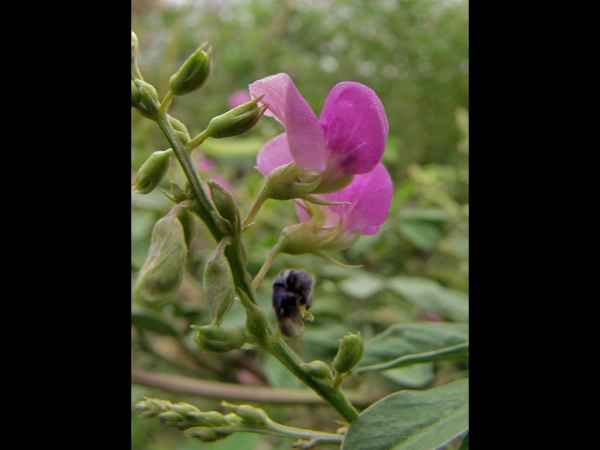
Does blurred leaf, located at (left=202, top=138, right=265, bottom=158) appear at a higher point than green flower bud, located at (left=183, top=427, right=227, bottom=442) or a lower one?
higher

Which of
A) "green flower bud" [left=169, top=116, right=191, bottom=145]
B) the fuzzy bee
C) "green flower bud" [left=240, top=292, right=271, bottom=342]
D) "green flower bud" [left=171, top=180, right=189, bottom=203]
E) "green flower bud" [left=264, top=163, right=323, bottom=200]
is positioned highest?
"green flower bud" [left=169, top=116, right=191, bottom=145]

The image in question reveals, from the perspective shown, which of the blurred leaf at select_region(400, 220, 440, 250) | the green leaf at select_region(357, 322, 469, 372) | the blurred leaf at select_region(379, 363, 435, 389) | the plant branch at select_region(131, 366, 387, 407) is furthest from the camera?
the blurred leaf at select_region(400, 220, 440, 250)

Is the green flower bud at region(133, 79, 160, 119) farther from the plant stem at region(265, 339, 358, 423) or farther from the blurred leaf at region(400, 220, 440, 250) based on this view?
the blurred leaf at region(400, 220, 440, 250)

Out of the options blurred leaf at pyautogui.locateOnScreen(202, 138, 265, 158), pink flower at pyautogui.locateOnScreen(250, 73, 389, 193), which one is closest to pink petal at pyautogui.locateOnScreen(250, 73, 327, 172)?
pink flower at pyautogui.locateOnScreen(250, 73, 389, 193)

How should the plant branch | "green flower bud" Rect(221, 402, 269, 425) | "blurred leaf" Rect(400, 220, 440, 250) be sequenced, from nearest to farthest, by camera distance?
"green flower bud" Rect(221, 402, 269, 425), the plant branch, "blurred leaf" Rect(400, 220, 440, 250)
